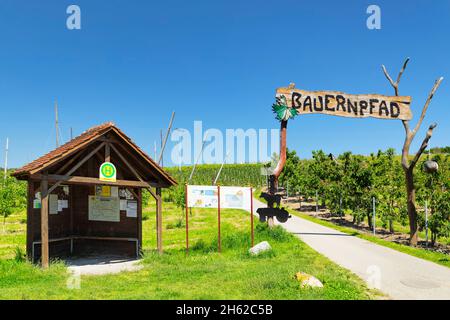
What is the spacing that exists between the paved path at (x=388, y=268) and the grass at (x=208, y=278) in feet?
1.57

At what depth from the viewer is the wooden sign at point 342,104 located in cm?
1540

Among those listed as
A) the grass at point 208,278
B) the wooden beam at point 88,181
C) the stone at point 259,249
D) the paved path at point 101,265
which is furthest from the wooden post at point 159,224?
the stone at point 259,249

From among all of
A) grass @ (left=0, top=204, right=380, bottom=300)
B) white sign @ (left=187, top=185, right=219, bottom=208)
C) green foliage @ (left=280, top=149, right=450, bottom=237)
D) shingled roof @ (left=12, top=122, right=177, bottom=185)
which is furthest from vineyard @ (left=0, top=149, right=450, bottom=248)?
shingled roof @ (left=12, top=122, right=177, bottom=185)

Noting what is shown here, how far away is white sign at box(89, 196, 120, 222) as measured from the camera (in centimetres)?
1401

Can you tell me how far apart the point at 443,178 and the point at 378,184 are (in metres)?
6.13

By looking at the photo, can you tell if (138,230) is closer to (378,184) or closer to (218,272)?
(218,272)

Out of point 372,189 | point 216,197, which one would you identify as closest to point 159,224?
point 216,197

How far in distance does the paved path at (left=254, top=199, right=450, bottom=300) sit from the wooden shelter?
6375 mm

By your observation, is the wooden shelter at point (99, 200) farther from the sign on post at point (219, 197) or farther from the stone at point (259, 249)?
the stone at point (259, 249)

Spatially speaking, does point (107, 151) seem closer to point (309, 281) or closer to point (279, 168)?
point (279, 168)

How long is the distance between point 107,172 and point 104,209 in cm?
263

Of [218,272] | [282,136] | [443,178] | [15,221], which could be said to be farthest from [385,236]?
[15,221]

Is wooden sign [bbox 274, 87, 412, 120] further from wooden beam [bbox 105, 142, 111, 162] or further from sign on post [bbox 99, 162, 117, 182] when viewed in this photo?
sign on post [bbox 99, 162, 117, 182]

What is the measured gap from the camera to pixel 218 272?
33.2ft
